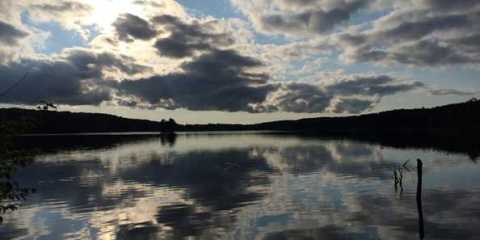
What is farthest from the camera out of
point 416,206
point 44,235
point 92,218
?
point 416,206

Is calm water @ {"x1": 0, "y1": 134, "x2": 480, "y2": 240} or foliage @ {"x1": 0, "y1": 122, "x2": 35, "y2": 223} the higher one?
foliage @ {"x1": 0, "y1": 122, "x2": 35, "y2": 223}

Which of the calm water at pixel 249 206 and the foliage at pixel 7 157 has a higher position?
the foliage at pixel 7 157

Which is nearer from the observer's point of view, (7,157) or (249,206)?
→ (7,157)

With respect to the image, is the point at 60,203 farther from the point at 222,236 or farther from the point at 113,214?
the point at 222,236

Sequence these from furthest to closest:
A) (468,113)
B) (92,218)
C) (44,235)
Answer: (468,113) → (92,218) → (44,235)

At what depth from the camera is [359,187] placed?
4469 centimetres

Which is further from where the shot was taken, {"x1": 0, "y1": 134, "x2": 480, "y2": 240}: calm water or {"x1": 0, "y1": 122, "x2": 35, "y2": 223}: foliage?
{"x1": 0, "y1": 134, "x2": 480, "y2": 240}: calm water

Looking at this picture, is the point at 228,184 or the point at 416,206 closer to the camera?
the point at 416,206

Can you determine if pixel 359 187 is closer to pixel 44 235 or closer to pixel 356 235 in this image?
pixel 356 235

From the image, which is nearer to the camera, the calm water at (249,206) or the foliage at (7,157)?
the foliage at (7,157)

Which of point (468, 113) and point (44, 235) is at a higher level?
point (468, 113)

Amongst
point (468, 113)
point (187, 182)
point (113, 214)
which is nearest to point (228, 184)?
point (187, 182)

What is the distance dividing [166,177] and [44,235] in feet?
101

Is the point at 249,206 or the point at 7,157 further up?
the point at 7,157
